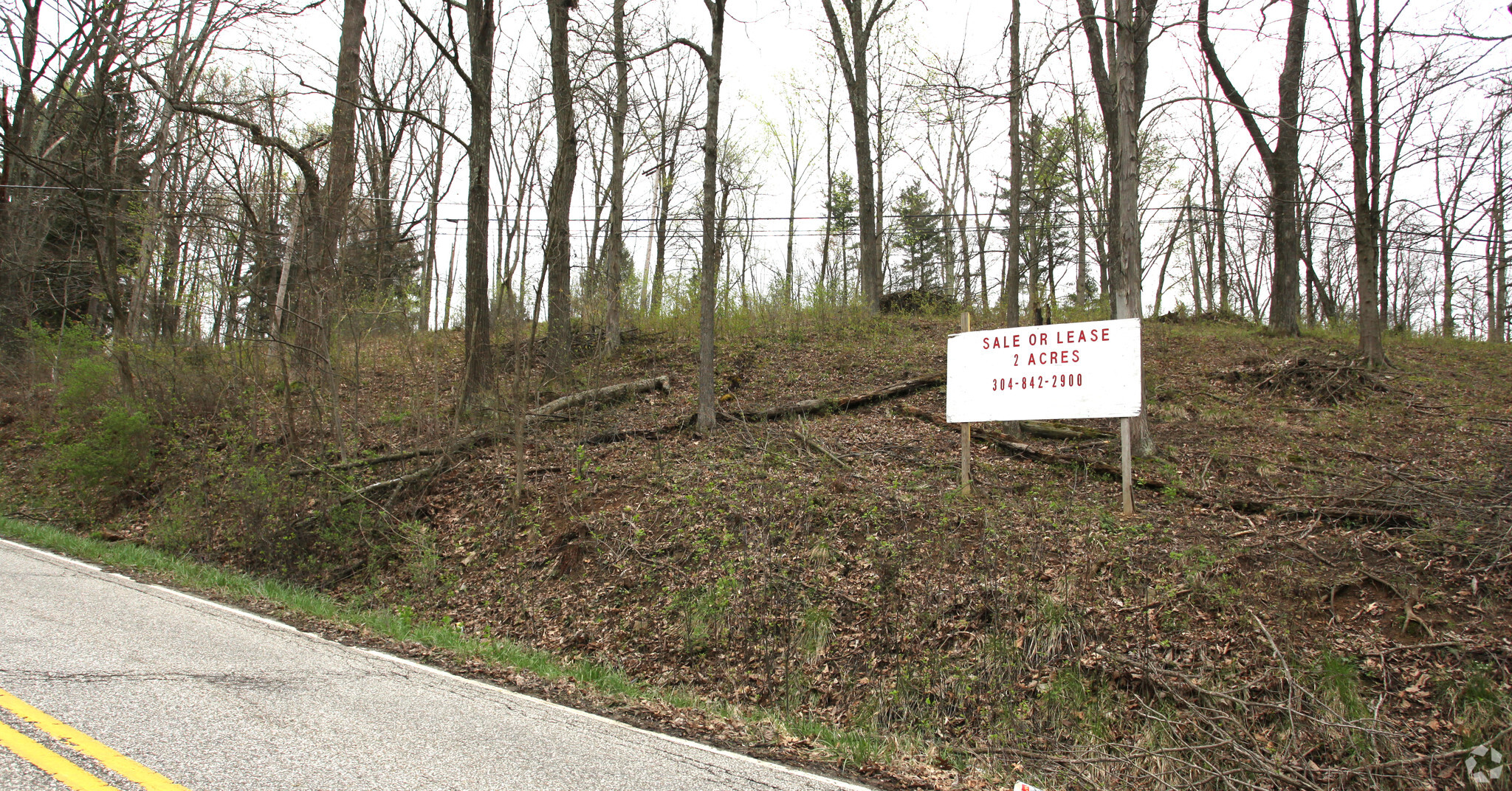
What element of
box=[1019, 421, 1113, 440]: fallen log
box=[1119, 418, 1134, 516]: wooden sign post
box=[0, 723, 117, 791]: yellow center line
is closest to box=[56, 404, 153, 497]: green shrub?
box=[0, 723, 117, 791]: yellow center line

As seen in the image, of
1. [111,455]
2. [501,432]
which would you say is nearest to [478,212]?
[501,432]

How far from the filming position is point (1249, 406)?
11352 millimetres

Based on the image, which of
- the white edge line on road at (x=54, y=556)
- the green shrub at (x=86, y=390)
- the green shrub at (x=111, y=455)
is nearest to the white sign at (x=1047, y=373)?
the white edge line on road at (x=54, y=556)

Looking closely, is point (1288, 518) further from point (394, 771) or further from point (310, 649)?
point (310, 649)

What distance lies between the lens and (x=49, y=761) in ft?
9.99

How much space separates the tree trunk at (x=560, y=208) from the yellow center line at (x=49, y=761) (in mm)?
7409

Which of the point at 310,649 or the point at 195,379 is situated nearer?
the point at 310,649

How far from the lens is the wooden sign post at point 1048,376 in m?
7.86

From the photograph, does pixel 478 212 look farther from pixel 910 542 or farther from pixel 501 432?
pixel 910 542

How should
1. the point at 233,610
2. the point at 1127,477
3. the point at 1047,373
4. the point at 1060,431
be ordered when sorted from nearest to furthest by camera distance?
the point at 233,610 → the point at 1127,477 → the point at 1047,373 → the point at 1060,431

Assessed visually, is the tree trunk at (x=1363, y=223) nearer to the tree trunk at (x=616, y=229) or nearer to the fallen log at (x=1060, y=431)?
the fallen log at (x=1060, y=431)

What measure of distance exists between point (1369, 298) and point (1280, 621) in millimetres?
10315

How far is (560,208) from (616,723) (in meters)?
8.27

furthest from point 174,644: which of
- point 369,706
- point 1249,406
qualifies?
point 1249,406
